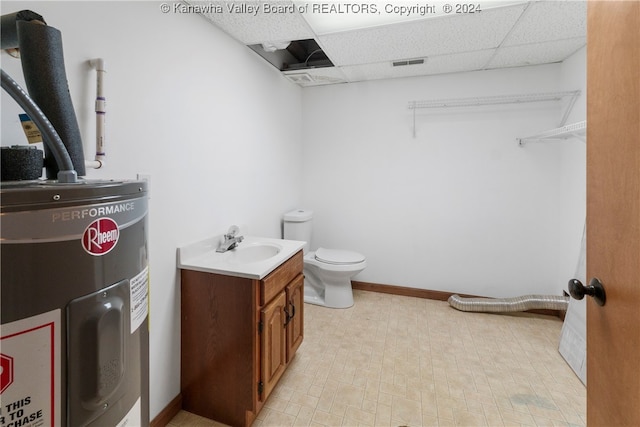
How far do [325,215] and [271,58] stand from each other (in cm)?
163

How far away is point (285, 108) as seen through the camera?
284 centimetres

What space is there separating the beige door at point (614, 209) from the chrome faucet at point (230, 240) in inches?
65.2

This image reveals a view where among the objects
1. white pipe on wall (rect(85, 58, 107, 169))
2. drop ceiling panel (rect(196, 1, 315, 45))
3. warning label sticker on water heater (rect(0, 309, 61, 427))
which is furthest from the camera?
drop ceiling panel (rect(196, 1, 315, 45))

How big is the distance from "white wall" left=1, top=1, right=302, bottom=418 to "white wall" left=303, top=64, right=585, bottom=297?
3.62 feet

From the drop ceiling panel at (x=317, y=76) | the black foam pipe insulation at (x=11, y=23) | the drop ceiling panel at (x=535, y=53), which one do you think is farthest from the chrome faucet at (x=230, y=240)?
the drop ceiling panel at (x=535, y=53)

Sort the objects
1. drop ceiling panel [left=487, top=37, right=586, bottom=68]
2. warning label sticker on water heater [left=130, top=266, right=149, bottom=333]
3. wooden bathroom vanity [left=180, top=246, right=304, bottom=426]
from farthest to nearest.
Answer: drop ceiling panel [left=487, top=37, right=586, bottom=68]
wooden bathroom vanity [left=180, top=246, right=304, bottom=426]
warning label sticker on water heater [left=130, top=266, right=149, bottom=333]

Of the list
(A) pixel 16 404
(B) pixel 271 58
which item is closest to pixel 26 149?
(A) pixel 16 404

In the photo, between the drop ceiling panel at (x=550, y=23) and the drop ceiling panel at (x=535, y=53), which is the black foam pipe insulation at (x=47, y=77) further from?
the drop ceiling panel at (x=535, y=53)

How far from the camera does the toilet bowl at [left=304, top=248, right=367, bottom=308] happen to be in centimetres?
265

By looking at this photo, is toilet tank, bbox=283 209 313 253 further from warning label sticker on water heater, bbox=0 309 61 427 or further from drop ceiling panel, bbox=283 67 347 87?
warning label sticker on water heater, bbox=0 309 61 427

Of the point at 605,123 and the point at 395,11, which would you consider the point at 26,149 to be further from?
the point at 395,11

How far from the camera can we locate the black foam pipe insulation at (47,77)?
2.26 feet

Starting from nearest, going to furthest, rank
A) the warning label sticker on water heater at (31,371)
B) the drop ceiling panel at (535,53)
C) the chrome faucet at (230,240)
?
the warning label sticker on water heater at (31,371)
the chrome faucet at (230,240)
the drop ceiling panel at (535,53)

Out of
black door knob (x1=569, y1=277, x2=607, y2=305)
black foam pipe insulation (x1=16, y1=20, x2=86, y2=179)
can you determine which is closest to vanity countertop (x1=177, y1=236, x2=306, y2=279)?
black foam pipe insulation (x1=16, y1=20, x2=86, y2=179)
